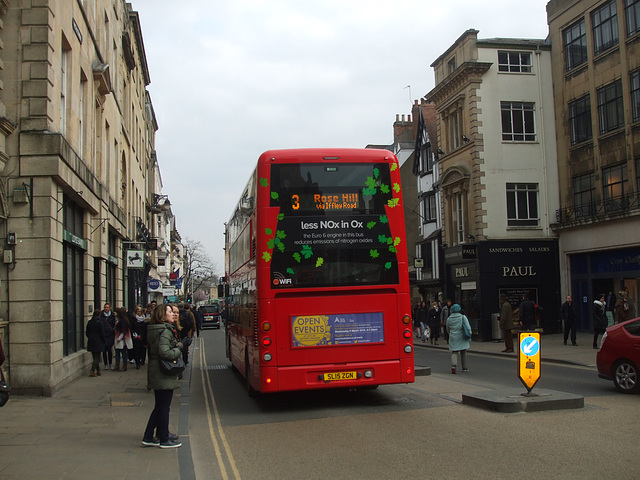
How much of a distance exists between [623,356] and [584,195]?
18.7 meters

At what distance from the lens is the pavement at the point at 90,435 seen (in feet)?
22.6

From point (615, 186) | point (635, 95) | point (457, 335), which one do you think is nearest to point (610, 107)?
point (635, 95)

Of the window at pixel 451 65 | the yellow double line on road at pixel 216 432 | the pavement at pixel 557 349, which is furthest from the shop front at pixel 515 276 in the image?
the yellow double line on road at pixel 216 432

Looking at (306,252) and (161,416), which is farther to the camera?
(306,252)

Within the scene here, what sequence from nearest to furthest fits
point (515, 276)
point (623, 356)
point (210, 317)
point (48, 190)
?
point (623, 356)
point (48, 190)
point (515, 276)
point (210, 317)

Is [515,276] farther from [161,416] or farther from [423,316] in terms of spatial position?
[161,416]

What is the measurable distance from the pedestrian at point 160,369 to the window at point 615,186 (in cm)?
2223

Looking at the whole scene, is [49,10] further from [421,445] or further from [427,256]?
[427,256]

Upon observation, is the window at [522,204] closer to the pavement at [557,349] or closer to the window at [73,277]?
the pavement at [557,349]

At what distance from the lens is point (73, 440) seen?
336 inches

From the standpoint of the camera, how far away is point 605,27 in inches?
1057

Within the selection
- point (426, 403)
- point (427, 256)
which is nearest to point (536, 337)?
point (426, 403)

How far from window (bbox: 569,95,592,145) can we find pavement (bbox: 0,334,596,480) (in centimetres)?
2143

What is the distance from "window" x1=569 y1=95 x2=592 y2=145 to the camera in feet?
93.6
